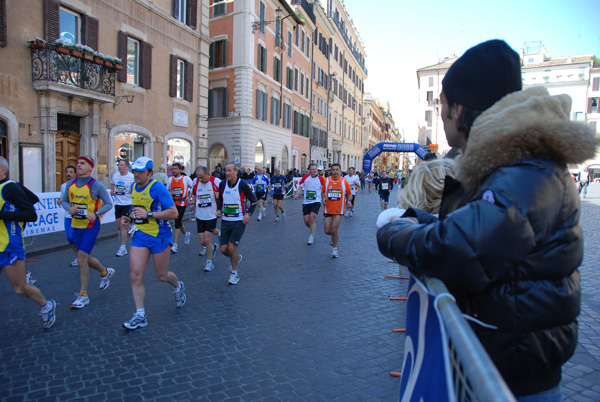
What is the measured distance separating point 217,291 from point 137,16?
15044 mm

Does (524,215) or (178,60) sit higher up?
(178,60)

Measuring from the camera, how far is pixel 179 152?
20.7 m

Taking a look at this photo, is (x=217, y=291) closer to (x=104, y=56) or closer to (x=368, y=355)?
(x=368, y=355)

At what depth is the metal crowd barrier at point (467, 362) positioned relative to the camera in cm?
80

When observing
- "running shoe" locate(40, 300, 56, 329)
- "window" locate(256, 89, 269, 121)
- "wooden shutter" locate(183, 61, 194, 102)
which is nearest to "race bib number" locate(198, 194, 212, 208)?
"running shoe" locate(40, 300, 56, 329)

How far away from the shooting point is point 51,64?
1324 centimetres

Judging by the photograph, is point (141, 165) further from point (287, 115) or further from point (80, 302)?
point (287, 115)

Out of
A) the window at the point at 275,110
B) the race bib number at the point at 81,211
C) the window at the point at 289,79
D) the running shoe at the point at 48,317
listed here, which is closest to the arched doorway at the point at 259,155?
the window at the point at 275,110

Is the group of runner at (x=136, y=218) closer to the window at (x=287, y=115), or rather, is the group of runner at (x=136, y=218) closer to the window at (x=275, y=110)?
the window at (x=275, y=110)

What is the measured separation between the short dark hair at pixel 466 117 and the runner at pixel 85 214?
541cm

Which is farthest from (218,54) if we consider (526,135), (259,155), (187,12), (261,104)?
(526,135)

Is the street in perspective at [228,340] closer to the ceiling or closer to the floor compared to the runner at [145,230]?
closer to the floor

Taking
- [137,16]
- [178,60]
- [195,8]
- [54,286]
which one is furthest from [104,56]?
[54,286]

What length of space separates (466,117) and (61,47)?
15.2 metres
